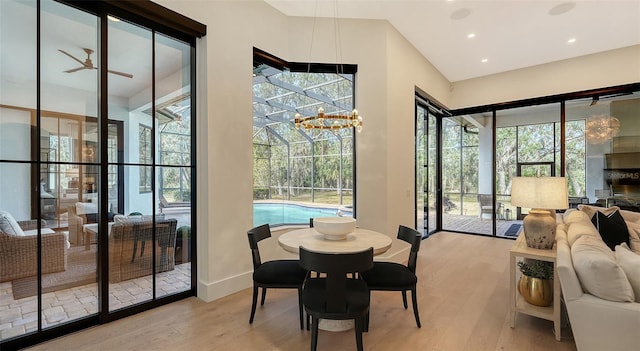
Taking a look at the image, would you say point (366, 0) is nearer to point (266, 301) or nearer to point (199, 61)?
point (199, 61)

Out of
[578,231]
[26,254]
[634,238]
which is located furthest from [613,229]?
[26,254]

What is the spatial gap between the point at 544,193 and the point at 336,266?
214cm

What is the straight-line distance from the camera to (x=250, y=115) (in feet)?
11.6

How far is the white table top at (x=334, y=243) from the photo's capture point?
90.1 inches

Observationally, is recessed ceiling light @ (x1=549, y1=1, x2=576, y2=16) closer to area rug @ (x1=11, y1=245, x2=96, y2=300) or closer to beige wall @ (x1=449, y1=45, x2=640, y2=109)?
beige wall @ (x1=449, y1=45, x2=640, y2=109)

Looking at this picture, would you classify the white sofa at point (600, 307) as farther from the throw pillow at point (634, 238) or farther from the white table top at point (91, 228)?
the white table top at point (91, 228)

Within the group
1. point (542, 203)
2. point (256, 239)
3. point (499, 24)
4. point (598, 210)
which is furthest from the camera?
point (499, 24)

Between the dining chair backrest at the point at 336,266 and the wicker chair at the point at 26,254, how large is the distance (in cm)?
218

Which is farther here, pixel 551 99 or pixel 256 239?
pixel 551 99

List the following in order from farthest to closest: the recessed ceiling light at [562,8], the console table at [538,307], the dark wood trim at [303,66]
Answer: the dark wood trim at [303,66] → the recessed ceiling light at [562,8] → the console table at [538,307]

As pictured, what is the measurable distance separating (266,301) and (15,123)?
8.83 feet

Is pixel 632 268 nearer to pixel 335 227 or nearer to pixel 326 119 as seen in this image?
pixel 335 227

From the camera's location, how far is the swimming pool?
400 cm

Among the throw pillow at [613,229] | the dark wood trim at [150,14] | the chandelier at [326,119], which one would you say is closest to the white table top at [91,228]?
the dark wood trim at [150,14]
